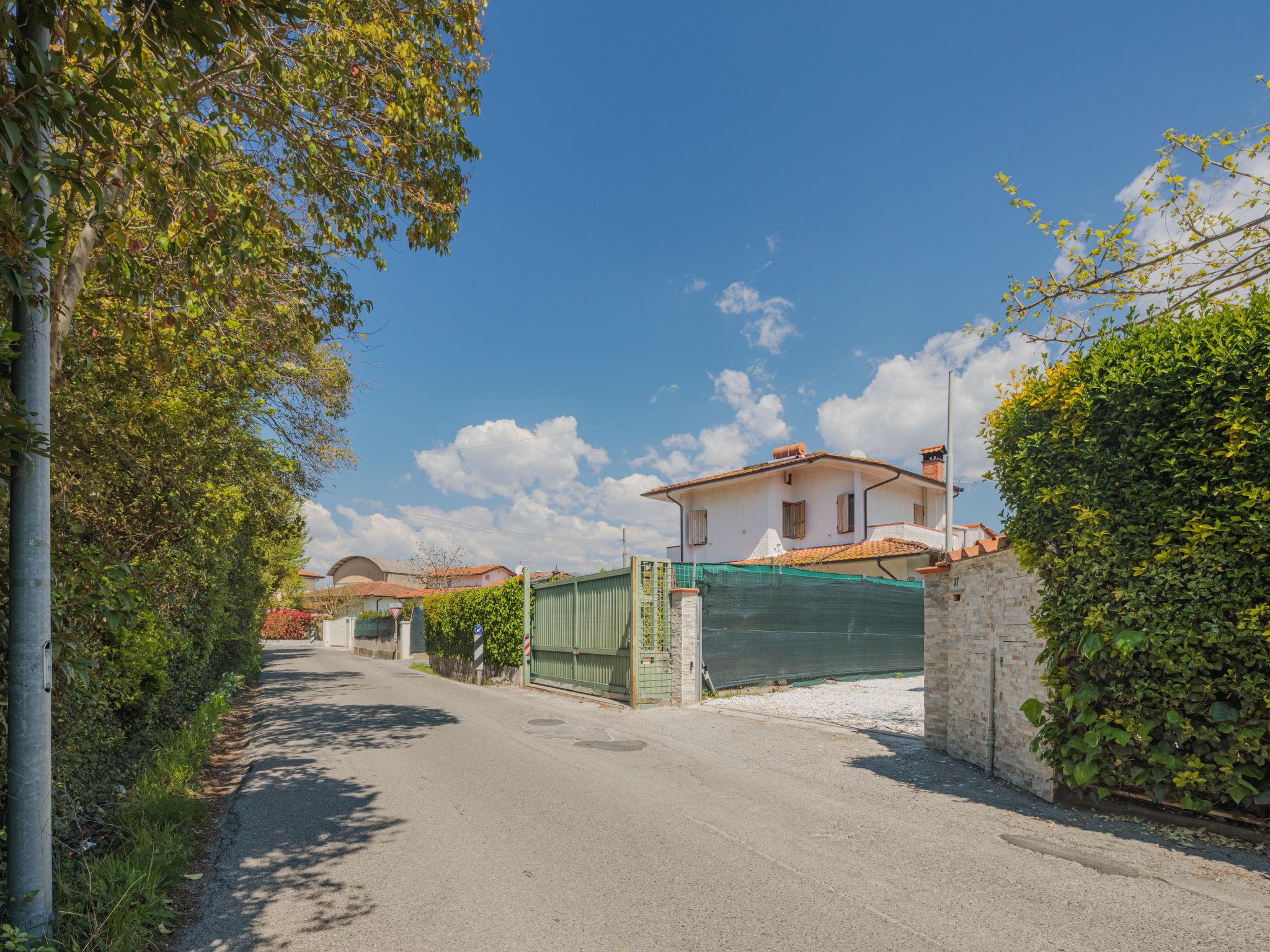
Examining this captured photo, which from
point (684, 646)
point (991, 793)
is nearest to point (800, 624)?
point (684, 646)

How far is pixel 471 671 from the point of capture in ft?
63.7

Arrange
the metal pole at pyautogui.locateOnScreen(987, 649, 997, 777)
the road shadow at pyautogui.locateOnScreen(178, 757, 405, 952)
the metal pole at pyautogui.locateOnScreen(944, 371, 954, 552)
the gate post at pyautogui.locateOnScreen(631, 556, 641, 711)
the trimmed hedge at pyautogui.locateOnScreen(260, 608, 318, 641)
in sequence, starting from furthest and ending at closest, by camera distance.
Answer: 1. the trimmed hedge at pyautogui.locateOnScreen(260, 608, 318, 641)
2. the metal pole at pyautogui.locateOnScreen(944, 371, 954, 552)
3. the gate post at pyautogui.locateOnScreen(631, 556, 641, 711)
4. the metal pole at pyautogui.locateOnScreen(987, 649, 997, 777)
5. the road shadow at pyautogui.locateOnScreen(178, 757, 405, 952)

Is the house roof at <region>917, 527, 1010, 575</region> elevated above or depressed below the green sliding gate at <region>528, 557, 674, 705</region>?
above

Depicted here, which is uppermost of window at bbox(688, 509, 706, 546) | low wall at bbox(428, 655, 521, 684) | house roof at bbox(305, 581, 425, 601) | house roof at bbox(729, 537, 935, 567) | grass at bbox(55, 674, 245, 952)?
window at bbox(688, 509, 706, 546)

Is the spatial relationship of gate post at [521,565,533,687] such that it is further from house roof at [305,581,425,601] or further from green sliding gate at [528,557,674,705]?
house roof at [305,581,425,601]

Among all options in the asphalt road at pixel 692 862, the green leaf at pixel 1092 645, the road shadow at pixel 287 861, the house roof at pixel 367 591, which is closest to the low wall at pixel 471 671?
the asphalt road at pixel 692 862

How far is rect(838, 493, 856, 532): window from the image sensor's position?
26984 millimetres

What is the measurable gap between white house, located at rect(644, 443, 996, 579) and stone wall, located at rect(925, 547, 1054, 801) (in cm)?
1526

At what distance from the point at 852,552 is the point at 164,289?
21.6m

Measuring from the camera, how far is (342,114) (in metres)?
6.40

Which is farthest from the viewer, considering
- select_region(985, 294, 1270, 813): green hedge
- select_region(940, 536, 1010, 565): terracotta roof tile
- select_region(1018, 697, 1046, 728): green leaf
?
select_region(940, 536, 1010, 565): terracotta roof tile

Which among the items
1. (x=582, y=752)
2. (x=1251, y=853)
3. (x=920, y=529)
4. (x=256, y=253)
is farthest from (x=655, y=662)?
(x=920, y=529)

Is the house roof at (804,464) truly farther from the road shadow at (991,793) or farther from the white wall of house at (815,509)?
the road shadow at (991,793)

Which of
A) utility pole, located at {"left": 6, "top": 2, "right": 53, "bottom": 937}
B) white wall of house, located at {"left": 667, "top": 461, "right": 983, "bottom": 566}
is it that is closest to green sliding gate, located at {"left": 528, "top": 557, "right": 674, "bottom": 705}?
utility pole, located at {"left": 6, "top": 2, "right": 53, "bottom": 937}
